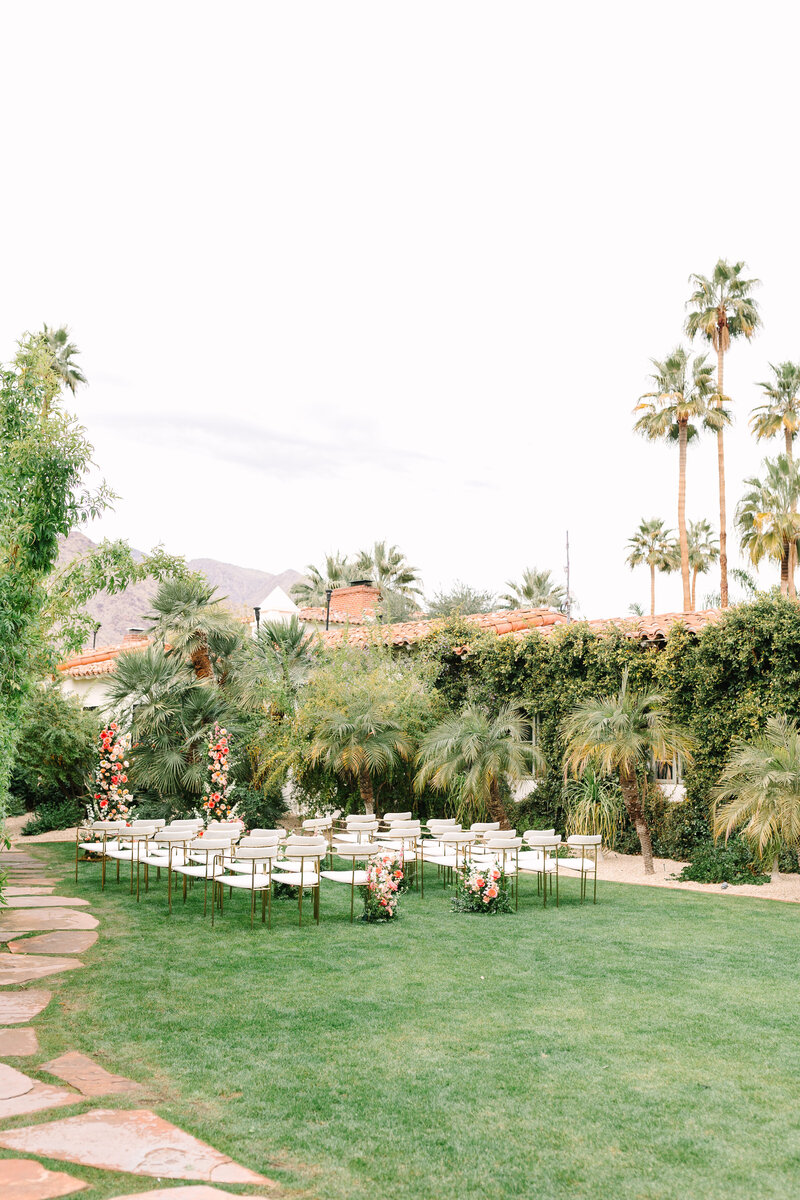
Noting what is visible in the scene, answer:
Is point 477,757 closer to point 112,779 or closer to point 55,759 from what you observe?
point 112,779

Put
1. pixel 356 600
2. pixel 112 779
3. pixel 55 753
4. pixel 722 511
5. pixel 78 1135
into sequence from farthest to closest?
pixel 722 511 → pixel 356 600 → pixel 55 753 → pixel 112 779 → pixel 78 1135

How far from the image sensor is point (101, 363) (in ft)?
51.1

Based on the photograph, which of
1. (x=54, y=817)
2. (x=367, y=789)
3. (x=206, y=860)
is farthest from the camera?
(x=54, y=817)

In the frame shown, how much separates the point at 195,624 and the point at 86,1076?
12.7 meters

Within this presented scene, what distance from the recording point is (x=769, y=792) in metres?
10.9

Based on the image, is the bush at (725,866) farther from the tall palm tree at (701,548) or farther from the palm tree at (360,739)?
the tall palm tree at (701,548)

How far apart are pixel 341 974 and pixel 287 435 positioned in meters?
43.6

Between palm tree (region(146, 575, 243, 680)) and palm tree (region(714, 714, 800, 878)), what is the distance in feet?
31.4

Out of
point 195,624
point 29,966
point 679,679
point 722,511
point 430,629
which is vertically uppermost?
point 722,511

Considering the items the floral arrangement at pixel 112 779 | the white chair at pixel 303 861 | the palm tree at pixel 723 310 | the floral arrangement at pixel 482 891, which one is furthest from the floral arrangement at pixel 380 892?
the palm tree at pixel 723 310

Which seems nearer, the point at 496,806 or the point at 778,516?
the point at 496,806

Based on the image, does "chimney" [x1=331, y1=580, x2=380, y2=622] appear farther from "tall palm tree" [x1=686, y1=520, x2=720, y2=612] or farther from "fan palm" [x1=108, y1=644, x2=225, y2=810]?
"tall palm tree" [x1=686, y1=520, x2=720, y2=612]

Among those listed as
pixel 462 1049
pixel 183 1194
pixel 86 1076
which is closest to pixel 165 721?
pixel 86 1076

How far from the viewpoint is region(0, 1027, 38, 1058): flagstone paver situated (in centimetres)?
491
